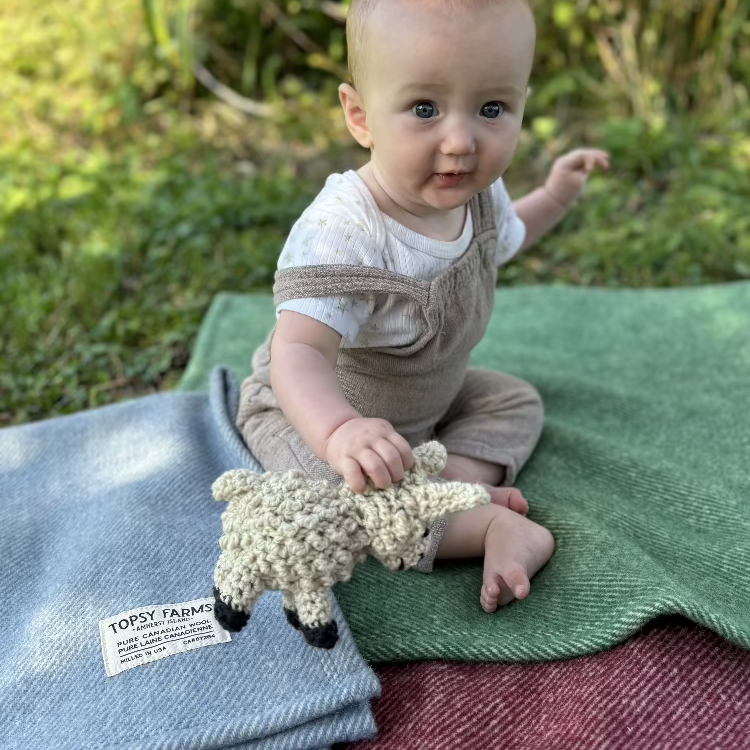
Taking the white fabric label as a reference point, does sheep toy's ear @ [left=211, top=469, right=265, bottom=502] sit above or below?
above

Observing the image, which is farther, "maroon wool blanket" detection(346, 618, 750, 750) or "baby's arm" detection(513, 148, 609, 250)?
"baby's arm" detection(513, 148, 609, 250)

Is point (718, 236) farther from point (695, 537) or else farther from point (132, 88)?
point (132, 88)

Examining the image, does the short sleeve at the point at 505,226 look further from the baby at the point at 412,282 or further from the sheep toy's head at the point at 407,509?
the sheep toy's head at the point at 407,509

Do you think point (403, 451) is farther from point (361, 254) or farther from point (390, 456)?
point (361, 254)

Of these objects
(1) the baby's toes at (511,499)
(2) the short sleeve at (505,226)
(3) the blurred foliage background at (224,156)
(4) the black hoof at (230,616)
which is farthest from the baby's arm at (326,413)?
(3) the blurred foliage background at (224,156)

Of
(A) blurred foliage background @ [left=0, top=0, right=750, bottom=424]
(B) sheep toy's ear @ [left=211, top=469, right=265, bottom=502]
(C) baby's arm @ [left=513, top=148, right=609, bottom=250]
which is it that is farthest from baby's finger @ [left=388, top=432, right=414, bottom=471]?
(A) blurred foliage background @ [left=0, top=0, right=750, bottom=424]

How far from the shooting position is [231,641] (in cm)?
132

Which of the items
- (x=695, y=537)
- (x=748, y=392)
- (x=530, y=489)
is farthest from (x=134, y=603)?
(x=748, y=392)

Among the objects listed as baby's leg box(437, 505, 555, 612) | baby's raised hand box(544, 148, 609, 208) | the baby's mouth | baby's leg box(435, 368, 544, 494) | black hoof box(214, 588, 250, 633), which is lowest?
baby's leg box(435, 368, 544, 494)

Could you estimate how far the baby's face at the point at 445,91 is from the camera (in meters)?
1.25

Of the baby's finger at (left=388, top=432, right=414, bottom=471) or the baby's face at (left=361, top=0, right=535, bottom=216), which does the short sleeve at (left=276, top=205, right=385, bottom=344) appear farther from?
the baby's finger at (left=388, top=432, right=414, bottom=471)

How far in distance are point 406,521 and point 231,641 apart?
0.38 metres

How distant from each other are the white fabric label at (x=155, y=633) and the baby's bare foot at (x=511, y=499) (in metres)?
0.55

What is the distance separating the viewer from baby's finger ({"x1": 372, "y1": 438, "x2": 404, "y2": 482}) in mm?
1129
